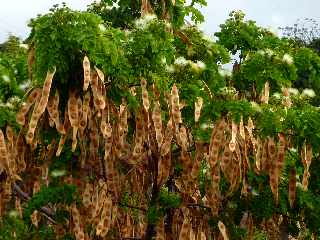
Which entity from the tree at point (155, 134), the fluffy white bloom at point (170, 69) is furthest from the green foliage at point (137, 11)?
the fluffy white bloom at point (170, 69)

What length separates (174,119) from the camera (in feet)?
23.4

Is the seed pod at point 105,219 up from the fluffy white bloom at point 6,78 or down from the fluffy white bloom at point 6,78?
down

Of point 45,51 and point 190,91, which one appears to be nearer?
point 45,51

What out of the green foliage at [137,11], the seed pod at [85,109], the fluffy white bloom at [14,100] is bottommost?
the seed pod at [85,109]

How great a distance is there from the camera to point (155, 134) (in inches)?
305

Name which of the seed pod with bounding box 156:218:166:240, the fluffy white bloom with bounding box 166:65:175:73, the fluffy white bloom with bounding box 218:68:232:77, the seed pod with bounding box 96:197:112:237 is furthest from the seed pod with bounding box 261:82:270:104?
the seed pod with bounding box 96:197:112:237

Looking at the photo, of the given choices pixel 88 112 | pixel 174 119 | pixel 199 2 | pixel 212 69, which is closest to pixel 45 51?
pixel 88 112

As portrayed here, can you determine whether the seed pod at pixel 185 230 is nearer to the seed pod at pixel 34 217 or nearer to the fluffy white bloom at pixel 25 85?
the seed pod at pixel 34 217

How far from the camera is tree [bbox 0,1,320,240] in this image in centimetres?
653

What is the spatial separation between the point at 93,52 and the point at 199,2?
5.01 m

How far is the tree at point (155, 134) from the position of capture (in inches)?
257

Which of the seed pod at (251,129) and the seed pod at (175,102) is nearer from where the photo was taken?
the seed pod at (175,102)

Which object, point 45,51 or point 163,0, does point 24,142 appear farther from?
point 163,0

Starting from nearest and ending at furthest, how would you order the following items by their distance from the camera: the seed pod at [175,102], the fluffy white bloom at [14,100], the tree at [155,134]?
the tree at [155,134]
the seed pod at [175,102]
the fluffy white bloom at [14,100]
